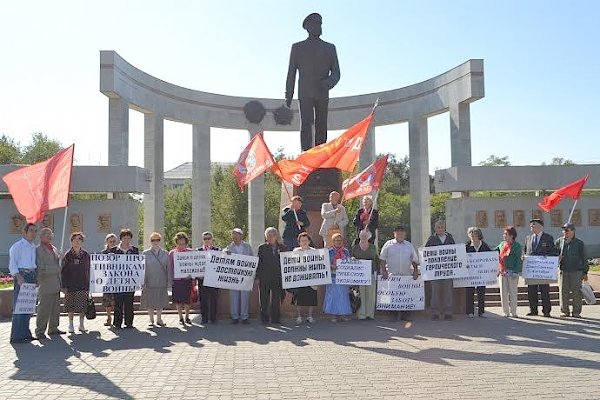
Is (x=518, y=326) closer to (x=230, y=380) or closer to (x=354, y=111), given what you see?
(x=230, y=380)

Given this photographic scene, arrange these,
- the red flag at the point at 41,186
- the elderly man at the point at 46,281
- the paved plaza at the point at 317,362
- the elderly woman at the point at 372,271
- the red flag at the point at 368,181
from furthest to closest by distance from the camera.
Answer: the red flag at the point at 368,181 < the elderly woman at the point at 372,271 < the elderly man at the point at 46,281 < the red flag at the point at 41,186 < the paved plaza at the point at 317,362

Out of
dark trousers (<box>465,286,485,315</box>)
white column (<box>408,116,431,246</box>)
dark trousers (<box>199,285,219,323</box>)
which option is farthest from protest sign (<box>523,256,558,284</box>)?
white column (<box>408,116,431,246</box>)

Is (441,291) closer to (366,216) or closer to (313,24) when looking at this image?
(366,216)

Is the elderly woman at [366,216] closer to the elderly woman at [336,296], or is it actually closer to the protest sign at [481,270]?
the elderly woman at [336,296]

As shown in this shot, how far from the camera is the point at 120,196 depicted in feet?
73.4

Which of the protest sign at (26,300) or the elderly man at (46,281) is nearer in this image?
the protest sign at (26,300)

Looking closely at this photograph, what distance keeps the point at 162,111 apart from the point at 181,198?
21.9 meters

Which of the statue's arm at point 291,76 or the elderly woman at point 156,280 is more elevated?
the statue's arm at point 291,76

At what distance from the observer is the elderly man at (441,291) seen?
10414 millimetres

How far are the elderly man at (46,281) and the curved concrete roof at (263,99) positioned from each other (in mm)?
13436

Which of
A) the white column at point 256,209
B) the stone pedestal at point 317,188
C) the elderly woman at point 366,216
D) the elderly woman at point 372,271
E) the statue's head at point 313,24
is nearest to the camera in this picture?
the elderly woman at point 372,271

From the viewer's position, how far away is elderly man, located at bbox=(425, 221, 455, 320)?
1041cm

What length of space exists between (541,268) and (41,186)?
9071mm

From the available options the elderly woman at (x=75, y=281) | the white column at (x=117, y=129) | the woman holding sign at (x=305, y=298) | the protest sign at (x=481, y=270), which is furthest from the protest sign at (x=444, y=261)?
the white column at (x=117, y=129)
